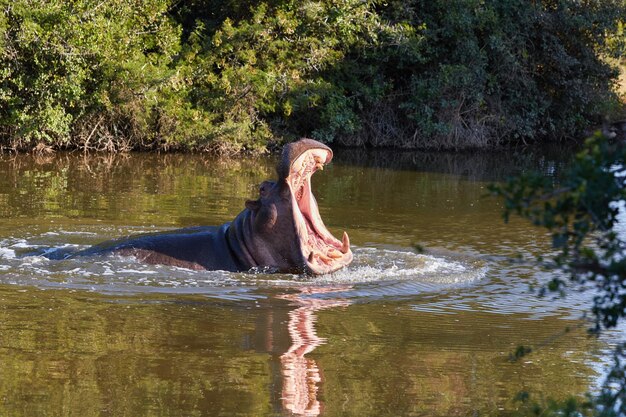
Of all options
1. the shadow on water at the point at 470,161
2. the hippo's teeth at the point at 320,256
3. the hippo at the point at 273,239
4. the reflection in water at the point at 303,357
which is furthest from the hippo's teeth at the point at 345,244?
the shadow on water at the point at 470,161

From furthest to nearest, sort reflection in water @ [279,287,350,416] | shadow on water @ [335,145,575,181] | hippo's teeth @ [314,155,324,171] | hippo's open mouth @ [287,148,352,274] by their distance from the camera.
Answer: shadow on water @ [335,145,575,181]
hippo's teeth @ [314,155,324,171]
hippo's open mouth @ [287,148,352,274]
reflection in water @ [279,287,350,416]

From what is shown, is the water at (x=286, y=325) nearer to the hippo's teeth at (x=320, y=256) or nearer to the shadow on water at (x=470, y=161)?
the hippo's teeth at (x=320, y=256)

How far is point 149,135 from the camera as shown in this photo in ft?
64.4

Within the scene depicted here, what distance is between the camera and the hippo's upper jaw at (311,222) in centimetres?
834

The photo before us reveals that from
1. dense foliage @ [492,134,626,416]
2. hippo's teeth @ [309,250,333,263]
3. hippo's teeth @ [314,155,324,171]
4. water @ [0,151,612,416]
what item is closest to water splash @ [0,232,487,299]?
water @ [0,151,612,416]

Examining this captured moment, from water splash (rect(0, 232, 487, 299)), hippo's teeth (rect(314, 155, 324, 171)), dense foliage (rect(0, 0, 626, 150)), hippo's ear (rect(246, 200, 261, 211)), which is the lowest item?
water splash (rect(0, 232, 487, 299))

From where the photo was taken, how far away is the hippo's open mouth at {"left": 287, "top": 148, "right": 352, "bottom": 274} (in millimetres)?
8367

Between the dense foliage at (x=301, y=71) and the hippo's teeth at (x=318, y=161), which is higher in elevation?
the dense foliage at (x=301, y=71)

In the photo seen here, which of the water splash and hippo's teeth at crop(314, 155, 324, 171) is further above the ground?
hippo's teeth at crop(314, 155, 324, 171)

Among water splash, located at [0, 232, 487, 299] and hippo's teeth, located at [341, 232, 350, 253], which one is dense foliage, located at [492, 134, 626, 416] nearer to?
water splash, located at [0, 232, 487, 299]

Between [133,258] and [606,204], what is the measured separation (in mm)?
6016

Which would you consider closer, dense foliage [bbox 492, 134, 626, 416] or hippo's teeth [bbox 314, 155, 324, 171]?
dense foliage [bbox 492, 134, 626, 416]

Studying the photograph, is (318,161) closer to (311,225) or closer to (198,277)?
(311,225)

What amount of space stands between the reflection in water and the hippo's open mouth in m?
0.28
